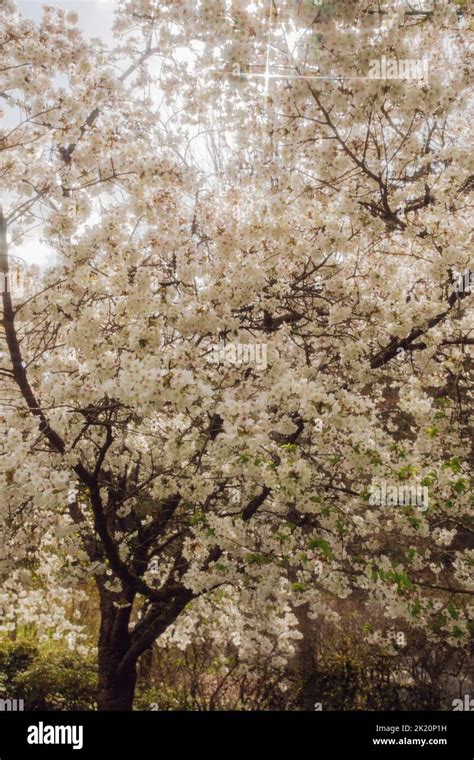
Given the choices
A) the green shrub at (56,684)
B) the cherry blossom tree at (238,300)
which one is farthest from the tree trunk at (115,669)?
the green shrub at (56,684)

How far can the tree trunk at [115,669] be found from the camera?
243 inches

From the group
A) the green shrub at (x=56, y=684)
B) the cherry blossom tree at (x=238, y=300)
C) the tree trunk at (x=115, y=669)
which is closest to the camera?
the cherry blossom tree at (x=238, y=300)

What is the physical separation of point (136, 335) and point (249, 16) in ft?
11.3

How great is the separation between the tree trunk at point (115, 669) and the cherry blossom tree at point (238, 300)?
0.03 meters

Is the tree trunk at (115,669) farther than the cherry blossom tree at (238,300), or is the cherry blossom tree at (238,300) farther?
the tree trunk at (115,669)

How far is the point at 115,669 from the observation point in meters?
6.26

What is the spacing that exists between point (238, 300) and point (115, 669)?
15.2 feet

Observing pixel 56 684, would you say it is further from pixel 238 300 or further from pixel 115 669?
pixel 238 300

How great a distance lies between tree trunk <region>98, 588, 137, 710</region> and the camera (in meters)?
6.18

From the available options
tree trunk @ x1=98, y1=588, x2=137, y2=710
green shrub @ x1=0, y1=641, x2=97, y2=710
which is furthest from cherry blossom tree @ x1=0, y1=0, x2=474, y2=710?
green shrub @ x1=0, y1=641, x2=97, y2=710

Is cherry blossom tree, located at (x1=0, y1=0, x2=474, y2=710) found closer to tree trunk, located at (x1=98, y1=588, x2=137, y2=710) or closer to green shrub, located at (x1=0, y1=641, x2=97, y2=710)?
tree trunk, located at (x1=98, y1=588, x2=137, y2=710)

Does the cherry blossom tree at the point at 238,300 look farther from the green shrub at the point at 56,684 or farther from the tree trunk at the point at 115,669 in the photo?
the green shrub at the point at 56,684
